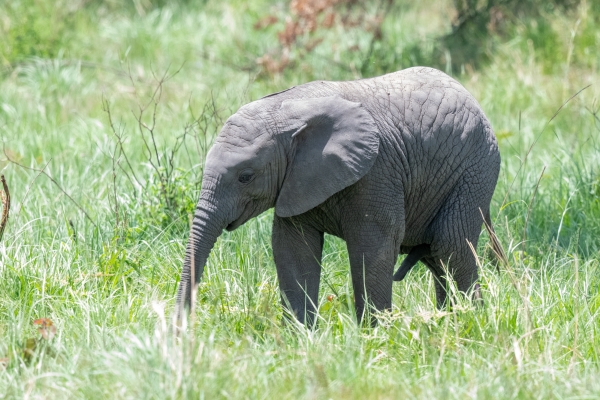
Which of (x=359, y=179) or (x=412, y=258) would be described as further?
(x=412, y=258)

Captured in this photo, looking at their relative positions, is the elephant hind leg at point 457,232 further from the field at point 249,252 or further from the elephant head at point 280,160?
the elephant head at point 280,160

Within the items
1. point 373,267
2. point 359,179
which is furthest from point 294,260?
point 359,179

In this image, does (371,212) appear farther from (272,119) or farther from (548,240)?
(548,240)

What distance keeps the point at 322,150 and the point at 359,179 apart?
0.77 ft

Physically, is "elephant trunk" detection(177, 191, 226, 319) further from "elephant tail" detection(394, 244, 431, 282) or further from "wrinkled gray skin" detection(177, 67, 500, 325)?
"elephant tail" detection(394, 244, 431, 282)

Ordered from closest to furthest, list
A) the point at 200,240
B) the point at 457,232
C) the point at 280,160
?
the point at 200,240, the point at 280,160, the point at 457,232

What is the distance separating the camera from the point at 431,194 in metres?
5.12

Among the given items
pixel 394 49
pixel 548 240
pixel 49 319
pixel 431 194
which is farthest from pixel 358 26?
pixel 49 319

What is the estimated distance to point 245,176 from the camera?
4.51 metres

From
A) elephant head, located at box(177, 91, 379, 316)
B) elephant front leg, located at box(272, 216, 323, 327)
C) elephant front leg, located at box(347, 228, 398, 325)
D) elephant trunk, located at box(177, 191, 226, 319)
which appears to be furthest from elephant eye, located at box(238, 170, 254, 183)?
elephant front leg, located at box(347, 228, 398, 325)

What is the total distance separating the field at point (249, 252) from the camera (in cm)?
395

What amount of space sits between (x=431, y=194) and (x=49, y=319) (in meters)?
2.06

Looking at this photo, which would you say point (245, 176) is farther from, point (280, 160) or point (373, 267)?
point (373, 267)

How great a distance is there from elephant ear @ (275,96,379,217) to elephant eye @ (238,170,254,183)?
212 mm
